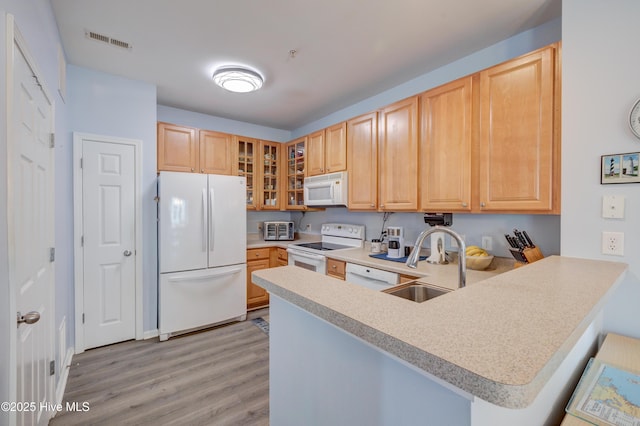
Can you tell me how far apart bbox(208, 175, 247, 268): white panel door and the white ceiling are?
3.49 feet

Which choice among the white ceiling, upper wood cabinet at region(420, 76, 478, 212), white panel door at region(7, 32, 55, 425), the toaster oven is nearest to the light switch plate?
upper wood cabinet at region(420, 76, 478, 212)

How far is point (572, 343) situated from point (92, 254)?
3375mm

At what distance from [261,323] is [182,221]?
1504 millimetres

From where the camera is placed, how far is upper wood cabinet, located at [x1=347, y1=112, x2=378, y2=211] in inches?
108

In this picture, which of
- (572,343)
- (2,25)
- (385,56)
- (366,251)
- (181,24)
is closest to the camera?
(572,343)

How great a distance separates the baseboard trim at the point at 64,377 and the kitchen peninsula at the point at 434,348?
1.87m

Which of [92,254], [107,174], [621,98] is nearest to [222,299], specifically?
[92,254]

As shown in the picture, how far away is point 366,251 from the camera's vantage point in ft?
9.89

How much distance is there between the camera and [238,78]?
2529mm

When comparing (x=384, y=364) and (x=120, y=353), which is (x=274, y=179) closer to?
(x=120, y=353)

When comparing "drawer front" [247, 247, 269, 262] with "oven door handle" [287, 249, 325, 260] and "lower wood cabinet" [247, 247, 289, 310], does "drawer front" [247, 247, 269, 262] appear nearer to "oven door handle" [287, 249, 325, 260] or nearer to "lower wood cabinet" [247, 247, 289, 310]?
"lower wood cabinet" [247, 247, 289, 310]

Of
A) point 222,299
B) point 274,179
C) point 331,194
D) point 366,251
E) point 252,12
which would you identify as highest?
point 252,12

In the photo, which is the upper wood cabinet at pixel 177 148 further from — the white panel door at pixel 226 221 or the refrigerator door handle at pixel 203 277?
the refrigerator door handle at pixel 203 277

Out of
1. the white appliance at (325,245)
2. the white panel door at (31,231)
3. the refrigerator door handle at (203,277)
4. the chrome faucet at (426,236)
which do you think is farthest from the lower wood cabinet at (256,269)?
the chrome faucet at (426,236)
